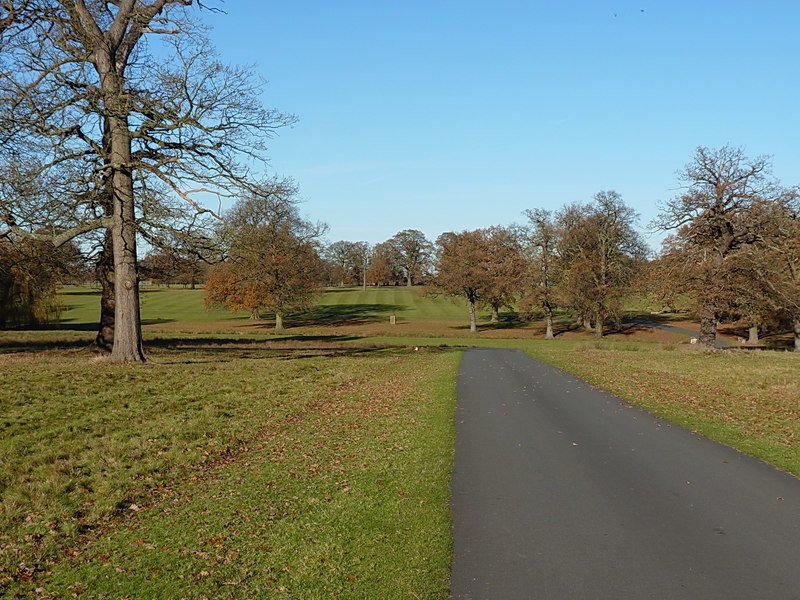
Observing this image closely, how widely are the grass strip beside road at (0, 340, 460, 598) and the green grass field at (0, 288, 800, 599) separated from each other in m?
0.03

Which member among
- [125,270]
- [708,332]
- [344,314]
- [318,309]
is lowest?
[708,332]

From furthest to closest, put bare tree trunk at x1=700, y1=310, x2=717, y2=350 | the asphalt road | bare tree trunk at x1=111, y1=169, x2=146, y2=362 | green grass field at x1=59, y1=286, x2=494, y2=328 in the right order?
green grass field at x1=59, y1=286, x2=494, y2=328, bare tree trunk at x1=700, y1=310, x2=717, y2=350, bare tree trunk at x1=111, y1=169, x2=146, y2=362, the asphalt road

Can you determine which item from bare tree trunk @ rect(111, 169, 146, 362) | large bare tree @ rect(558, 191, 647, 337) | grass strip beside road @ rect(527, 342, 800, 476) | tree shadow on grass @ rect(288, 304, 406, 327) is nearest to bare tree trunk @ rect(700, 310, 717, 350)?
grass strip beside road @ rect(527, 342, 800, 476)

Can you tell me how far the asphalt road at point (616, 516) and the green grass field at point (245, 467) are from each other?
A: 1.68 feet

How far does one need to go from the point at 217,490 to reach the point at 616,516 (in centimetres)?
531

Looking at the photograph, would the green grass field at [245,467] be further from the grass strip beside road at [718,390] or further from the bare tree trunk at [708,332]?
the bare tree trunk at [708,332]

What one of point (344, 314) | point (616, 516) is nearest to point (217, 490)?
point (616, 516)

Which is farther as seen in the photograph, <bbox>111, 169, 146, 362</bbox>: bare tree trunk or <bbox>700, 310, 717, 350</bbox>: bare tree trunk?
<bbox>700, 310, 717, 350</bbox>: bare tree trunk

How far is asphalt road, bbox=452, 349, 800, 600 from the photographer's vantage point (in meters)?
5.36

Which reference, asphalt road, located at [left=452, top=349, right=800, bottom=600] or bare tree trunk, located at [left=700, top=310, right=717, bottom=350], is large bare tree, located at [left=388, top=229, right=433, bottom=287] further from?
asphalt road, located at [left=452, top=349, right=800, bottom=600]

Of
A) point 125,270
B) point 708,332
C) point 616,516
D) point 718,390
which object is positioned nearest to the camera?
point 616,516

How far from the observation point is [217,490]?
26.8 feet

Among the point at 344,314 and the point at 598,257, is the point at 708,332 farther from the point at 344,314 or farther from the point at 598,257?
the point at 344,314

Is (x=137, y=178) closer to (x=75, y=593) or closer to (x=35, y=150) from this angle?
(x=35, y=150)
